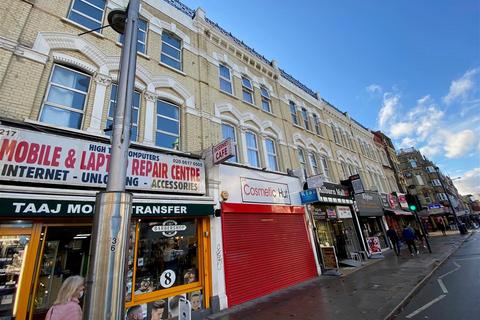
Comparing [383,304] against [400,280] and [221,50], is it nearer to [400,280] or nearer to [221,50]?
[400,280]

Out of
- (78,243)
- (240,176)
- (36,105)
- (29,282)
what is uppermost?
(36,105)

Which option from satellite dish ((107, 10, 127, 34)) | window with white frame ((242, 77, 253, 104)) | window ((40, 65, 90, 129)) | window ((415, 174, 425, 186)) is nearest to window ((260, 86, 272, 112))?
window with white frame ((242, 77, 253, 104))

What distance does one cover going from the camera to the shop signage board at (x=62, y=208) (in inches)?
181

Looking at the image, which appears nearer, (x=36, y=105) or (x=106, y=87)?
(x=36, y=105)

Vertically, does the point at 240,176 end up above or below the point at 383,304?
above

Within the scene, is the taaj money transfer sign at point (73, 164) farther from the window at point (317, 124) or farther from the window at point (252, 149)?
the window at point (317, 124)

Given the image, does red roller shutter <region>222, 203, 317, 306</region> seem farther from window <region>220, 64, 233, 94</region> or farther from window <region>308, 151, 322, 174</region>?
window <region>220, 64, 233, 94</region>

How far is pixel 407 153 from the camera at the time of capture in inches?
2099

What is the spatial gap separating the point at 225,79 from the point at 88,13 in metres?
6.33

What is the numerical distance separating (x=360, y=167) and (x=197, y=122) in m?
17.7

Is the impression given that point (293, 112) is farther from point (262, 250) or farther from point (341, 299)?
point (341, 299)

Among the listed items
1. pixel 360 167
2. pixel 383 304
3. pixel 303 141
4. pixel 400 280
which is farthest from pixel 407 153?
pixel 383 304

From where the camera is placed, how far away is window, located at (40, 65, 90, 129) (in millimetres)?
6523

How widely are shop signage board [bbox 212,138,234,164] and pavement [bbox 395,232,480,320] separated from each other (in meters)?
6.36
